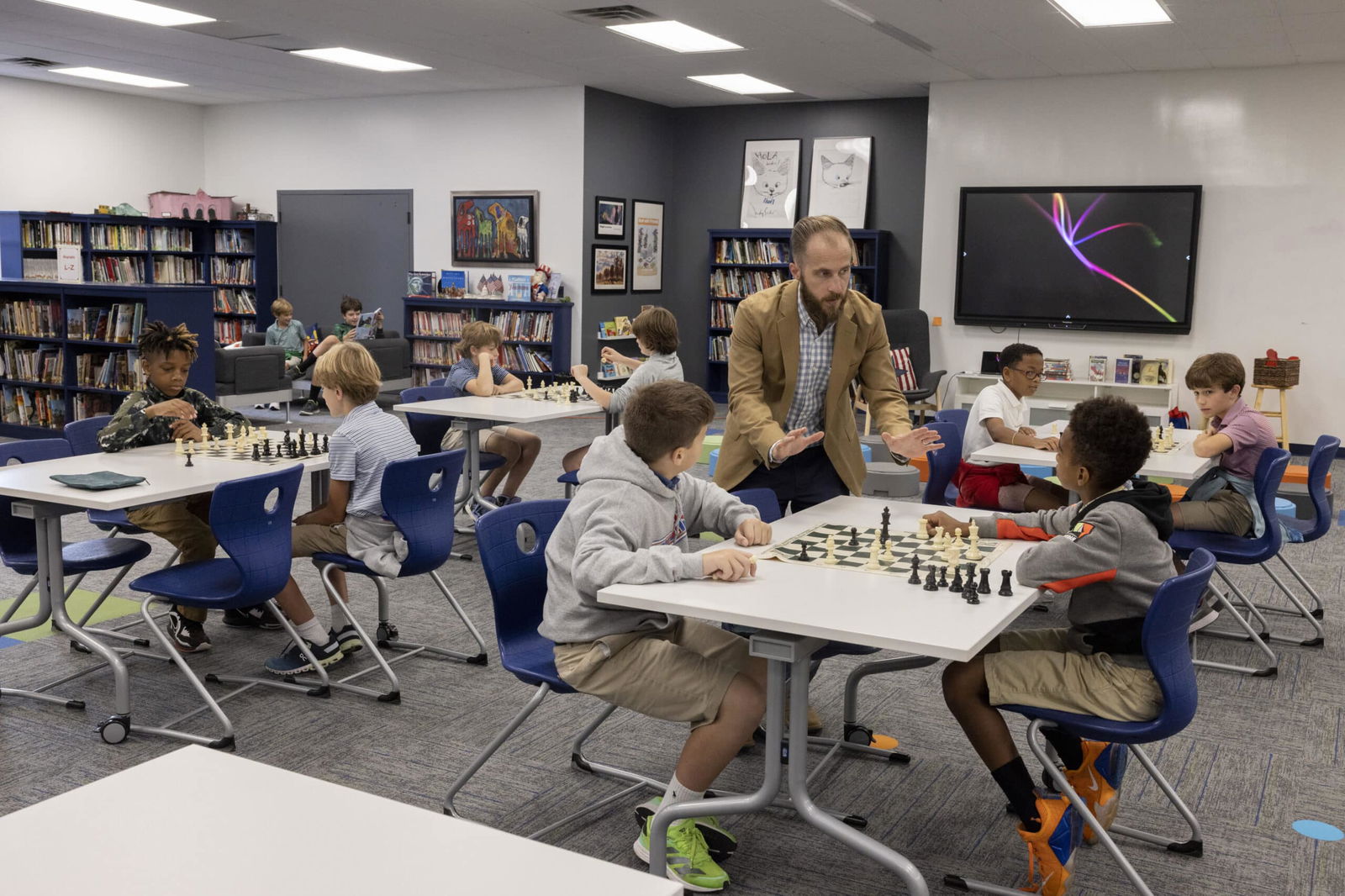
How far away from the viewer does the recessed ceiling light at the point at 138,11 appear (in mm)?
8328

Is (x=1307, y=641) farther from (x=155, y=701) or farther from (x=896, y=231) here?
(x=896, y=231)

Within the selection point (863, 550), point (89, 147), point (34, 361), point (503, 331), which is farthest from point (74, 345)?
point (863, 550)

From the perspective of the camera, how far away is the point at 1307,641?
186 inches

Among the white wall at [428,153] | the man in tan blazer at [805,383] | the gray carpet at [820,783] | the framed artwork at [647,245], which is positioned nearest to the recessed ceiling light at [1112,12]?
the gray carpet at [820,783]

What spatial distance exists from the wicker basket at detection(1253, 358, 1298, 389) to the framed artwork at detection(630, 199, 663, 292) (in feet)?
20.4

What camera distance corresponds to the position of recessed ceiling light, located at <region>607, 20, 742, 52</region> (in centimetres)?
848

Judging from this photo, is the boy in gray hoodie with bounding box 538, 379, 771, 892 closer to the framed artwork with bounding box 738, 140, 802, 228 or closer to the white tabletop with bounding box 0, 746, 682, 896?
the white tabletop with bounding box 0, 746, 682, 896

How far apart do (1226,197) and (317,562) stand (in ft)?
28.1

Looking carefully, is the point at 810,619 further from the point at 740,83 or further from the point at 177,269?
the point at 177,269

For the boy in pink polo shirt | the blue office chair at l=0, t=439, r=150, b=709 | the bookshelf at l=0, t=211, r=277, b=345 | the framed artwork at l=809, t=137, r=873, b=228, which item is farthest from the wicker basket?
the bookshelf at l=0, t=211, r=277, b=345

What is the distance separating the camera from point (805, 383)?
11.8ft

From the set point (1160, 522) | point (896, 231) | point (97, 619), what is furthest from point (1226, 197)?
point (97, 619)

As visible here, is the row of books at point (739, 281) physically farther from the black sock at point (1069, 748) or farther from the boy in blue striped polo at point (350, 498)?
the black sock at point (1069, 748)

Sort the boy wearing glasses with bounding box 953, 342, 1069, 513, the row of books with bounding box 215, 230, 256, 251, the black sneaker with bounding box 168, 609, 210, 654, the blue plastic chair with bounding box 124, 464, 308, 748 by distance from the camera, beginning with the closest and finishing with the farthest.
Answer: the blue plastic chair with bounding box 124, 464, 308, 748 → the black sneaker with bounding box 168, 609, 210, 654 → the boy wearing glasses with bounding box 953, 342, 1069, 513 → the row of books with bounding box 215, 230, 256, 251
